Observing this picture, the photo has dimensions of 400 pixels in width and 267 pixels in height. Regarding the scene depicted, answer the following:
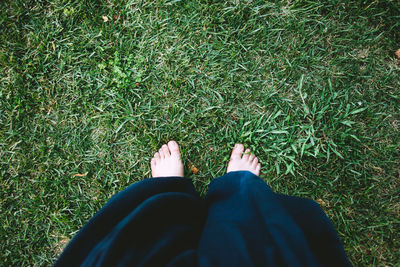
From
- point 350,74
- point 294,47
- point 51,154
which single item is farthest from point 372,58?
point 51,154

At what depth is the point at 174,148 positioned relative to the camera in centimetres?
204

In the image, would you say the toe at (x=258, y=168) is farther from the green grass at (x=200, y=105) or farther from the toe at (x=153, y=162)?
the toe at (x=153, y=162)

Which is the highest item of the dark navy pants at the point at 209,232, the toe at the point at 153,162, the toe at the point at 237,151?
the dark navy pants at the point at 209,232

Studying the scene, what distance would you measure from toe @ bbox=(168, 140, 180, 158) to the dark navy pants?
43 cm

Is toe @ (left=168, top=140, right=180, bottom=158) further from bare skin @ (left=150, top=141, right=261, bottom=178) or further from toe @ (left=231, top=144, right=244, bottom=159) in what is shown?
toe @ (left=231, top=144, right=244, bottom=159)

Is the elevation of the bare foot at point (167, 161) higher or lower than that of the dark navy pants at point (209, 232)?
lower

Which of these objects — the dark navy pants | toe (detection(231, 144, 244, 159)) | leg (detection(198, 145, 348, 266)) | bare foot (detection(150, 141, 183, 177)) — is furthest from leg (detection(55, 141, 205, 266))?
toe (detection(231, 144, 244, 159))

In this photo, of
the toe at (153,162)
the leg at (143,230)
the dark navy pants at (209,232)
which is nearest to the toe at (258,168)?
the dark navy pants at (209,232)

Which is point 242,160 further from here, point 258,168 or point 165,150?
point 165,150

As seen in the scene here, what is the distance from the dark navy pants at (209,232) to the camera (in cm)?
118

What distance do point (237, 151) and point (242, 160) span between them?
0.09 meters

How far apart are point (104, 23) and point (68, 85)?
2.09ft

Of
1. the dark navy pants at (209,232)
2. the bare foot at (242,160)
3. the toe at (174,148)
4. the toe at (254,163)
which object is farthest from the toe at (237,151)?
the toe at (174,148)

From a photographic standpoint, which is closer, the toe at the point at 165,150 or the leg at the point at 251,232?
the leg at the point at 251,232
